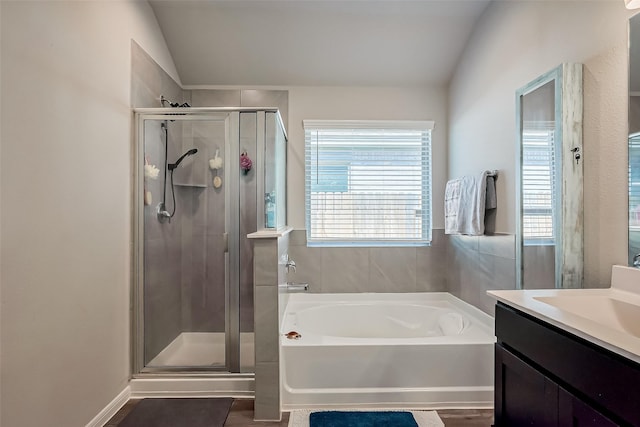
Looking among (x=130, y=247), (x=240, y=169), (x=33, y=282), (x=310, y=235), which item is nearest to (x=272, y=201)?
(x=240, y=169)

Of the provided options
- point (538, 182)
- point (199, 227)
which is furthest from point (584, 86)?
point (199, 227)

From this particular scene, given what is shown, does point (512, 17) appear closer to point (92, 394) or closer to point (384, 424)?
point (384, 424)

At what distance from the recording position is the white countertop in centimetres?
82

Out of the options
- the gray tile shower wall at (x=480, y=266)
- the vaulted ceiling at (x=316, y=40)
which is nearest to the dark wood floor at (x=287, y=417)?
the gray tile shower wall at (x=480, y=266)

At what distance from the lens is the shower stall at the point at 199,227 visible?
226 centimetres

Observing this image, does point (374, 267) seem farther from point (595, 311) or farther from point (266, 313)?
point (595, 311)

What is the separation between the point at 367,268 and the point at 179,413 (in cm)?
176

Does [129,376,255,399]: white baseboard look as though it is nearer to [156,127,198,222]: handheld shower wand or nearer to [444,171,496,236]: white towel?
[156,127,198,222]: handheld shower wand

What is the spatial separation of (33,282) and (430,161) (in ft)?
9.35

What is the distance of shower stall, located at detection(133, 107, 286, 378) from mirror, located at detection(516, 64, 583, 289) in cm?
156

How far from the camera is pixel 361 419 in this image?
1.86 meters

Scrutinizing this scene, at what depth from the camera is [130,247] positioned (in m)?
2.20

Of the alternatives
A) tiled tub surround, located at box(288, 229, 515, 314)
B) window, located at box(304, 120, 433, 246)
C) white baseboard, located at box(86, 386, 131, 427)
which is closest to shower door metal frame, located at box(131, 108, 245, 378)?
white baseboard, located at box(86, 386, 131, 427)

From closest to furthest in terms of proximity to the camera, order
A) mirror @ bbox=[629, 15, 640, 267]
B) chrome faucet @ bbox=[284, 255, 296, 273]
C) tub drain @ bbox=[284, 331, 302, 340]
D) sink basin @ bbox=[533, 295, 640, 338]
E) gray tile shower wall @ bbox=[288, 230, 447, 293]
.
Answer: sink basin @ bbox=[533, 295, 640, 338] → mirror @ bbox=[629, 15, 640, 267] → tub drain @ bbox=[284, 331, 302, 340] → chrome faucet @ bbox=[284, 255, 296, 273] → gray tile shower wall @ bbox=[288, 230, 447, 293]
